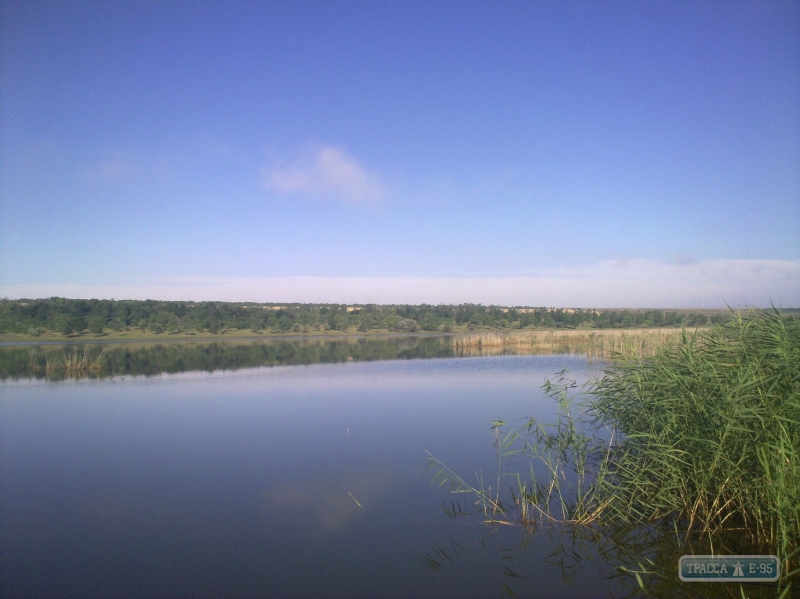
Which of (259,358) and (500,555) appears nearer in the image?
(500,555)

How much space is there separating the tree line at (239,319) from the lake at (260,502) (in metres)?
30.3

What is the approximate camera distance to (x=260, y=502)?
6754 mm

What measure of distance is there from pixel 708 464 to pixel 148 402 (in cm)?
1310

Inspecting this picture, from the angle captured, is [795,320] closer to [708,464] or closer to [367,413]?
[708,464]

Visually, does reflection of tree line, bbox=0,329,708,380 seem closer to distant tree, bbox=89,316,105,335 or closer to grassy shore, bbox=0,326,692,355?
grassy shore, bbox=0,326,692,355

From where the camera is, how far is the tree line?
132 feet

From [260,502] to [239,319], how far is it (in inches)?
1716

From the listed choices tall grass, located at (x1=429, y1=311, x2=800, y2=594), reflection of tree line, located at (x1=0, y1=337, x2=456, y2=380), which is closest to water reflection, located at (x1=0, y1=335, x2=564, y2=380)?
reflection of tree line, located at (x1=0, y1=337, x2=456, y2=380)

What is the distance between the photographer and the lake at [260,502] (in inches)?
194

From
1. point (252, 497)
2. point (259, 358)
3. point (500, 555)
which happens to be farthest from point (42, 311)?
point (500, 555)

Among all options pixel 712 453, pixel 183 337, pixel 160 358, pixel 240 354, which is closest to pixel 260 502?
pixel 712 453

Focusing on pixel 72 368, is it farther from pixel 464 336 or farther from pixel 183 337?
pixel 464 336

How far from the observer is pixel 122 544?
5.68 m

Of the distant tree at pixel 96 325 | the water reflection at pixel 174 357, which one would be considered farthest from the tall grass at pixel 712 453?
the distant tree at pixel 96 325
